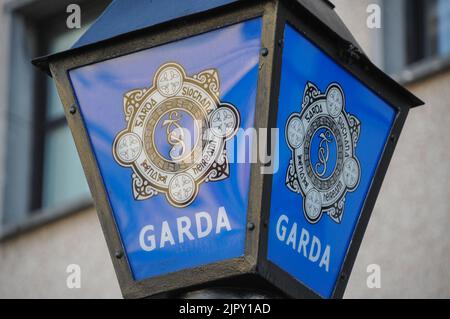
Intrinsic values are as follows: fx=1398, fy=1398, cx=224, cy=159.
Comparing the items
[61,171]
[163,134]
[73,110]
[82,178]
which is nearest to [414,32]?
[82,178]

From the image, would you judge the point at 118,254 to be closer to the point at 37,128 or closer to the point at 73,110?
the point at 73,110

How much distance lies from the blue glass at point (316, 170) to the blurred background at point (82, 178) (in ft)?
10.0

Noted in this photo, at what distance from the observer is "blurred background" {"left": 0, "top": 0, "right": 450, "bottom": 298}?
7.14 meters

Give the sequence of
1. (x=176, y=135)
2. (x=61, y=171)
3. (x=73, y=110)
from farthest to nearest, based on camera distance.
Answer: (x=61, y=171), (x=73, y=110), (x=176, y=135)

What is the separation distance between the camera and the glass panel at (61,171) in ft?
31.3

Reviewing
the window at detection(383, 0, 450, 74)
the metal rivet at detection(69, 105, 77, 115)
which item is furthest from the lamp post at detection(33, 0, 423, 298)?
the window at detection(383, 0, 450, 74)

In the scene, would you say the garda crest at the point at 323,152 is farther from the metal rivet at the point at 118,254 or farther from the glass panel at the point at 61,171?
the glass panel at the point at 61,171

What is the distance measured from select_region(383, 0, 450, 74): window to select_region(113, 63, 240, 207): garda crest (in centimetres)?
394

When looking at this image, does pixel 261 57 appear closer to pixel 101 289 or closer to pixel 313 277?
pixel 313 277

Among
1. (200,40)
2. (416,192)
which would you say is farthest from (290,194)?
(416,192)

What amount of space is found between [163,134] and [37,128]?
20.0 ft

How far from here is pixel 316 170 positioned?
377cm

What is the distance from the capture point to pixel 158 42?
383cm

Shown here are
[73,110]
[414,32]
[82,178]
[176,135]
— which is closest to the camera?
[176,135]
